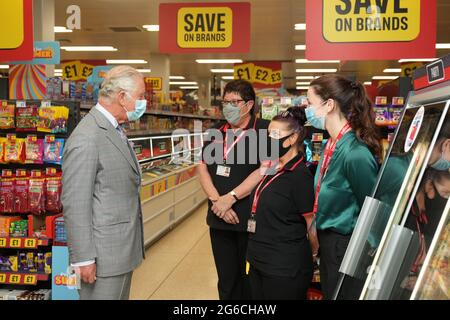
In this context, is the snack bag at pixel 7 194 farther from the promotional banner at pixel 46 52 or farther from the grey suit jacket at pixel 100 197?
the grey suit jacket at pixel 100 197

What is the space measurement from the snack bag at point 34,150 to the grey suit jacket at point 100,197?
4.97ft

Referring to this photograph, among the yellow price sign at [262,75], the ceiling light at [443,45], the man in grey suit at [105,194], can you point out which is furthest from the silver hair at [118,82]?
the ceiling light at [443,45]

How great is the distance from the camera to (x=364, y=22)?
3.68 meters

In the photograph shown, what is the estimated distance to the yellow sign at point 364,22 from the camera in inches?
144

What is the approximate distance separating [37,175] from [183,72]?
17341mm

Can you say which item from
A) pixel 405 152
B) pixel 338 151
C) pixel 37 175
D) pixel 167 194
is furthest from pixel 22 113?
pixel 167 194

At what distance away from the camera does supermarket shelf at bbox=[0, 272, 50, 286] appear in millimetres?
3814

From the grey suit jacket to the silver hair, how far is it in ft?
0.39

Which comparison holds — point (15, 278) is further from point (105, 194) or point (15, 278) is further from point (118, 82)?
point (118, 82)

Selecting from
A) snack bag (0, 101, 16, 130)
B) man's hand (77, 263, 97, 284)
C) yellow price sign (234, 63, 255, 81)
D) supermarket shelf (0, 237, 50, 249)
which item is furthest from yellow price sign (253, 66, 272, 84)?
man's hand (77, 263, 97, 284)

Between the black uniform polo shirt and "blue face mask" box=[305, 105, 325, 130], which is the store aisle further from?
"blue face mask" box=[305, 105, 325, 130]

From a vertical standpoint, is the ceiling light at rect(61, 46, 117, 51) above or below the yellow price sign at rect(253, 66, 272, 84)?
above

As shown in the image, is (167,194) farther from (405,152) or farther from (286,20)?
(405,152)

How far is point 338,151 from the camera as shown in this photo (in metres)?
2.31
